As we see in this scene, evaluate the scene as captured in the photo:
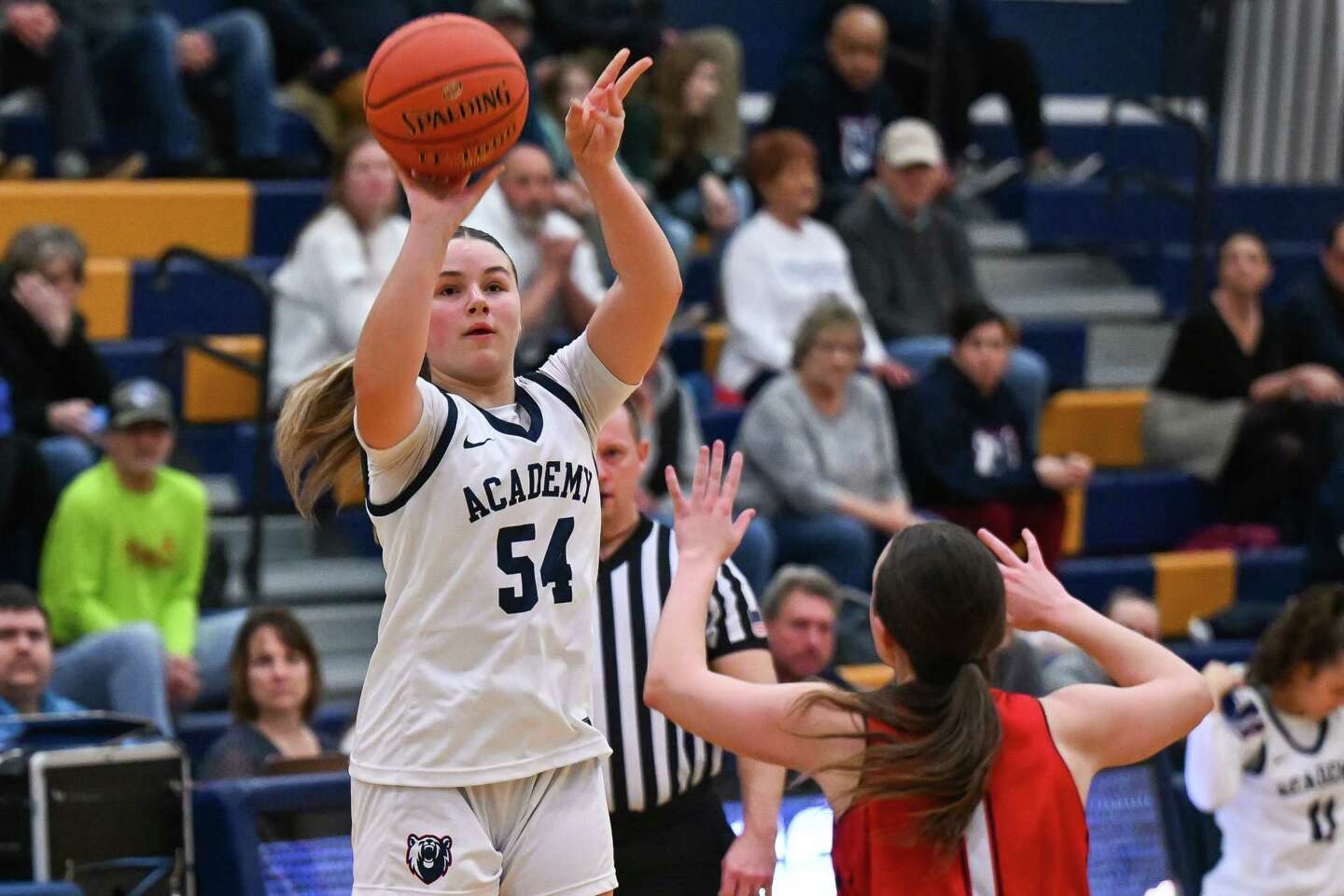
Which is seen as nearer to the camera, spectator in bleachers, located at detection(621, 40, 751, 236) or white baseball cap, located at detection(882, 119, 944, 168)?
white baseball cap, located at detection(882, 119, 944, 168)

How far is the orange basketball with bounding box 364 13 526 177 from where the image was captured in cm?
287

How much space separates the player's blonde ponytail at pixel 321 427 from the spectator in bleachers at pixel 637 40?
599 cm

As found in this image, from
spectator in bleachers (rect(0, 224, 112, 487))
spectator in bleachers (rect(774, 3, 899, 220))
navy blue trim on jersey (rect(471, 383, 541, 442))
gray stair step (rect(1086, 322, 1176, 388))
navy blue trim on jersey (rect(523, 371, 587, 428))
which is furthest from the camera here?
gray stair step (rect(1086, 322, 1176, 388))

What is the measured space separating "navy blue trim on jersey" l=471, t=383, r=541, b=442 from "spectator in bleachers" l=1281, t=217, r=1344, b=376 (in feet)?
20.7

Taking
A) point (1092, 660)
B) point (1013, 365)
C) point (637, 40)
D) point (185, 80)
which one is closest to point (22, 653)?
point (1092, 660)

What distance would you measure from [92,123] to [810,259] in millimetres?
2749

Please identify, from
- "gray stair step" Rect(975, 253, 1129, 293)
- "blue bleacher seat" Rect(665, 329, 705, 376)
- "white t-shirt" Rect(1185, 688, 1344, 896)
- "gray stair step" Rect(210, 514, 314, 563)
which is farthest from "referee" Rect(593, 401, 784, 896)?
"gray stair step" Rect(975, 253, 1129, 293)

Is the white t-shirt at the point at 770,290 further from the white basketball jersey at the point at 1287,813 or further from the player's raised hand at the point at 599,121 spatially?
the player's raised hand at the point at 599,121

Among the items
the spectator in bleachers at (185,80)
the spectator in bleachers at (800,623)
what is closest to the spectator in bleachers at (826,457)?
the spectator in bleachers at (800,623)

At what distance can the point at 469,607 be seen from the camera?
2.93 m

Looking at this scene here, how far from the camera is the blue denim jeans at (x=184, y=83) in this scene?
8.11m

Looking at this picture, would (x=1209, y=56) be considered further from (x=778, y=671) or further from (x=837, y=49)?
(x=778, y=671)

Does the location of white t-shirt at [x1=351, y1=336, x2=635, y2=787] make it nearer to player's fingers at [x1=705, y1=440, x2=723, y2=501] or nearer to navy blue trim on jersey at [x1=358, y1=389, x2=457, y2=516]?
navy blue trim on jersey at [x1=358, y1=389, x2=457, y2=516]

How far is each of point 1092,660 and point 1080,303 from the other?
194 inches
